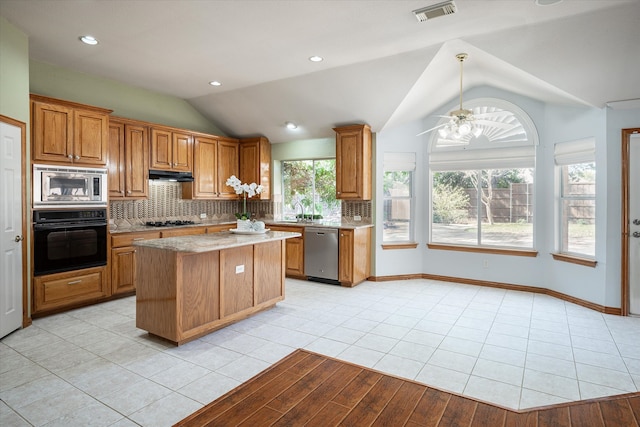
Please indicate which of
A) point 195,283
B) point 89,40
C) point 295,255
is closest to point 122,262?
point 195,283

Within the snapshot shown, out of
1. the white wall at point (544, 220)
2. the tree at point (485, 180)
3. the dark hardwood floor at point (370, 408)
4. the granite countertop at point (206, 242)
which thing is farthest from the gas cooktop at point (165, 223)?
the tree at point (485, 180)

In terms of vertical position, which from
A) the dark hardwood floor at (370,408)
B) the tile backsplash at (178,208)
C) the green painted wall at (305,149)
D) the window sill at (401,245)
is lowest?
the dark hardwood floor at (370,408)

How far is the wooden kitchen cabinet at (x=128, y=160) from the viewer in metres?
4.86

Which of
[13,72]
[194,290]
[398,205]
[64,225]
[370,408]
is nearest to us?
[370,408]

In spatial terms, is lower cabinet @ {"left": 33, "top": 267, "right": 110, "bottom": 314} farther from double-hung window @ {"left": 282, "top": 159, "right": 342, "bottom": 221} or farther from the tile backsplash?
double-hung window @ {"left": 282, "top": 159, "right": 342, "bottom": 221}

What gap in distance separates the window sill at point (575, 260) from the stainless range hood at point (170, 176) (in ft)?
18.2

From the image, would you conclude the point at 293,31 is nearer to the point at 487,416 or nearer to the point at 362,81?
the point at 362,81

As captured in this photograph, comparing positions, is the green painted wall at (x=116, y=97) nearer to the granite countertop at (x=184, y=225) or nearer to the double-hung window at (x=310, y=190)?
the granite countertop at (x=184, y=225)

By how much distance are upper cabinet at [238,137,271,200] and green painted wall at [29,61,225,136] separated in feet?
2.47

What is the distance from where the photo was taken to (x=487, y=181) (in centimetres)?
555

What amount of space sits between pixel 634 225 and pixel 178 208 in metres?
6.33

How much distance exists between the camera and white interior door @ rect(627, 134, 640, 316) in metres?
4.11

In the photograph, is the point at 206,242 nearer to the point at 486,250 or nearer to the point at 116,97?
the point at 116,97

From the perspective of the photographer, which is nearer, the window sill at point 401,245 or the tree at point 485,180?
the tree at point 485,180
